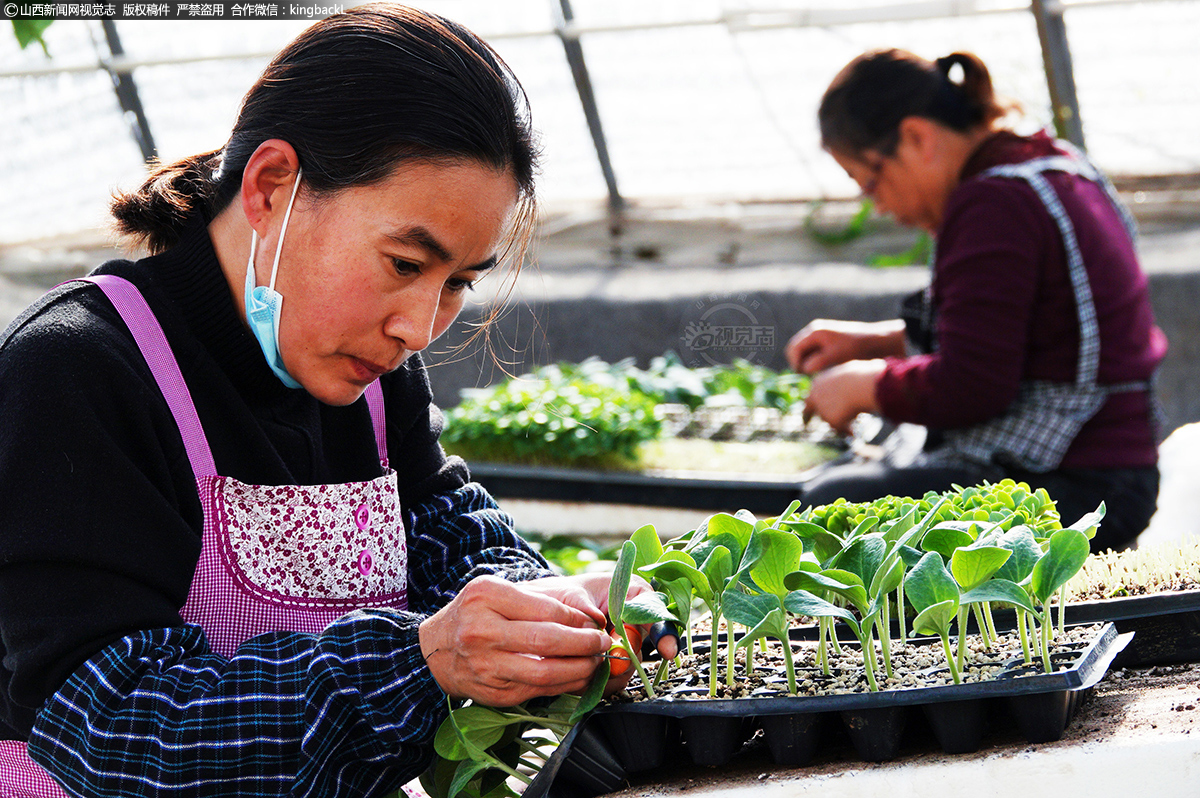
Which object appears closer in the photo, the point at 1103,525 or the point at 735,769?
the point at 735,769

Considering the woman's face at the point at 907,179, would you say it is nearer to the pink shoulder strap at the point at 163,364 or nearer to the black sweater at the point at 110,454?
the black sweater at the point at 110,454

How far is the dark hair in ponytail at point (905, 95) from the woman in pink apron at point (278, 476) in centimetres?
137

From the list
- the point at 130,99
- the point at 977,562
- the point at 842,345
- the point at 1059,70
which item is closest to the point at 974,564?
the point at 977,562

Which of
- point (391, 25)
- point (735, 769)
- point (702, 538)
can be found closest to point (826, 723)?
point (735, 769)

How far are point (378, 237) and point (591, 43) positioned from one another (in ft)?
11.0

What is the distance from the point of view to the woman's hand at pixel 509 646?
2.42 feet

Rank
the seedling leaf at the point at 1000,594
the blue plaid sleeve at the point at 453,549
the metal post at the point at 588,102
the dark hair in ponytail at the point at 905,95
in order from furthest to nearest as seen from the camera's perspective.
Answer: the metal post at the point at 588,102, the dark hair in ponytail at the point at 905,95, the blue plaid sleeve at the point at 453,549, the seedling leaf at the point at 1000,594

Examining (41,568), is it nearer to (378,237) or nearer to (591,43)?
(378,237)

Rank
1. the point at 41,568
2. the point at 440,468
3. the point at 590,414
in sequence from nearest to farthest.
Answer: the point at 41,568
the point at 440,468
the point at 590,414

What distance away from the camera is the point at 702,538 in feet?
2.82

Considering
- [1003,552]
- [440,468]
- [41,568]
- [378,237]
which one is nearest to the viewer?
[1003,552]

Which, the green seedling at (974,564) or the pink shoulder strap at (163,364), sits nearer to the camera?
the green seedling at (974,564)

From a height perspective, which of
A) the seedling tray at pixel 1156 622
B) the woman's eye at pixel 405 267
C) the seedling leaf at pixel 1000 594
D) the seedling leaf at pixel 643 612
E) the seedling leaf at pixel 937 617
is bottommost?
the seedling tray at pixel 1156 622

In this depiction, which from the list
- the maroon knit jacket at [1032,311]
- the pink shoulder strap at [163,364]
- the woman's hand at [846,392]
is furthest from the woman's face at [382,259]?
the woman's hand at [846,392]
